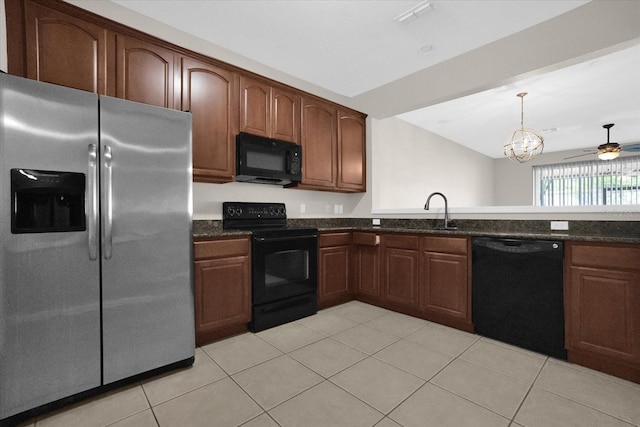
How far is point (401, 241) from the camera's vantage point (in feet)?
10.2

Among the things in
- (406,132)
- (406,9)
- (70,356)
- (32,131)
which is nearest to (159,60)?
(32,131)

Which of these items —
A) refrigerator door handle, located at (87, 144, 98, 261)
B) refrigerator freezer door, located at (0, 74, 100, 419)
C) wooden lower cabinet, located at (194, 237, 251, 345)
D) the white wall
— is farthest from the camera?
the white wall

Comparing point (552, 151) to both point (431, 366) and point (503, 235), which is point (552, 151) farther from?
point (431, 366)

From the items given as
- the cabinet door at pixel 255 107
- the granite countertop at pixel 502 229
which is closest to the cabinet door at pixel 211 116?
the cabinet door at pixel 255 107

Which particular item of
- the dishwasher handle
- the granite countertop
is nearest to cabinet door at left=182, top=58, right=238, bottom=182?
the granite countertop

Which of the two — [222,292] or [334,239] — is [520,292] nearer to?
[334,239]

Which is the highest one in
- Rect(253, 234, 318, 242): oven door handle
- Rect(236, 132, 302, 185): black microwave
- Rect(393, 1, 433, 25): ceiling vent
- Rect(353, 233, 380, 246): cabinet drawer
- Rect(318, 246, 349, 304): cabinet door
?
Rect(393, 1, 433, 25): ceiling vent

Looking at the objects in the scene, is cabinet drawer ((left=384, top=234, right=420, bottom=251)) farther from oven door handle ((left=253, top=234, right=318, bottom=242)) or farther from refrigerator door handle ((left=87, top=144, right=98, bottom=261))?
refrigerator door handle ((left=87, top=144, right=98, bottom=261))

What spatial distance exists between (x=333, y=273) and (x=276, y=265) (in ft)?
2.78

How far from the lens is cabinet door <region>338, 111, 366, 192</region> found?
3.77 metres

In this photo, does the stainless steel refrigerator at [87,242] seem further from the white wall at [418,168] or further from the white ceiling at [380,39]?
the white wall at [418,168]

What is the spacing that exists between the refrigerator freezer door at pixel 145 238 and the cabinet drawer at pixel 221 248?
1.09 feet

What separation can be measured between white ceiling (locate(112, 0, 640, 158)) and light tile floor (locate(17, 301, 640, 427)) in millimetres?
2663

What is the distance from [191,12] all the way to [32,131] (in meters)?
1.51
